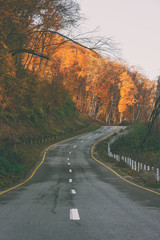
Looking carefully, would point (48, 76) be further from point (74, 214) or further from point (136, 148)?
point (74, 214)

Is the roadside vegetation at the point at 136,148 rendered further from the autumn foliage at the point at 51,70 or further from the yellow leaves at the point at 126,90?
the yellow leaves at the point at 126,90

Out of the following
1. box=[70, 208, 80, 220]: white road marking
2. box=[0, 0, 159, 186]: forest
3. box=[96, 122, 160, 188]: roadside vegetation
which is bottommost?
box=[70, 208, 80, 220]: white road marking

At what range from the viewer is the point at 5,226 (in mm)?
5824

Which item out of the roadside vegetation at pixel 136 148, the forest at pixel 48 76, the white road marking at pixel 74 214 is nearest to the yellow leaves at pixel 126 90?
the forest at pixel 48 76

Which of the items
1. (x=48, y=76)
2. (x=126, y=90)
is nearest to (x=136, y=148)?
(x=48, y=76)

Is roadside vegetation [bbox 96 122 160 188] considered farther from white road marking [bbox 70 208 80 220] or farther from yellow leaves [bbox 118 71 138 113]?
yellow leaves [bbox 118 71 138 113]

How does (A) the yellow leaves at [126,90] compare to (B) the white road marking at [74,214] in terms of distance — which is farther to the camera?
(A) the yellow leaves at [126,90]

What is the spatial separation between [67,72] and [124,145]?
1442 inches

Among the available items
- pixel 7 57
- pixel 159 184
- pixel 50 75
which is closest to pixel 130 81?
pixel 50 75

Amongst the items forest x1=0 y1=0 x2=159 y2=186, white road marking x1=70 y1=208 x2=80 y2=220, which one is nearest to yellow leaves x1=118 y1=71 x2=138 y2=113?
forest x1=0 y1=0 x2=159 y2=186

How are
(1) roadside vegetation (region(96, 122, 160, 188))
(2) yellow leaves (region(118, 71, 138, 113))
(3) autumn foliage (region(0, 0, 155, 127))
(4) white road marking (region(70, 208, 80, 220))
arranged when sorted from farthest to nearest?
(2) yellow leaves (region(118, 71, 138, 113)) < (1) roadside vegetation (region(96, 122, 160, 188)) < (3) autumn foliage (region(0, 0, 155, 127)) < (4) white road marking (region(70, 208, 80, 220))

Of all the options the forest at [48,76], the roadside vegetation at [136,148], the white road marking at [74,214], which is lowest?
the white road marking at [74,214]

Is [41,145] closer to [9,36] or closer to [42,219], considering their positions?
[9,36]

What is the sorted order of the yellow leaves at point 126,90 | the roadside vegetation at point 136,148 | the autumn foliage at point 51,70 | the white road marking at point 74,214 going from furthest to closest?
the yellow leaves at point 126,90
the roadside vegetation at point 136,148
the autumn foliage at point 51,70
the white road marking at point 74,214
